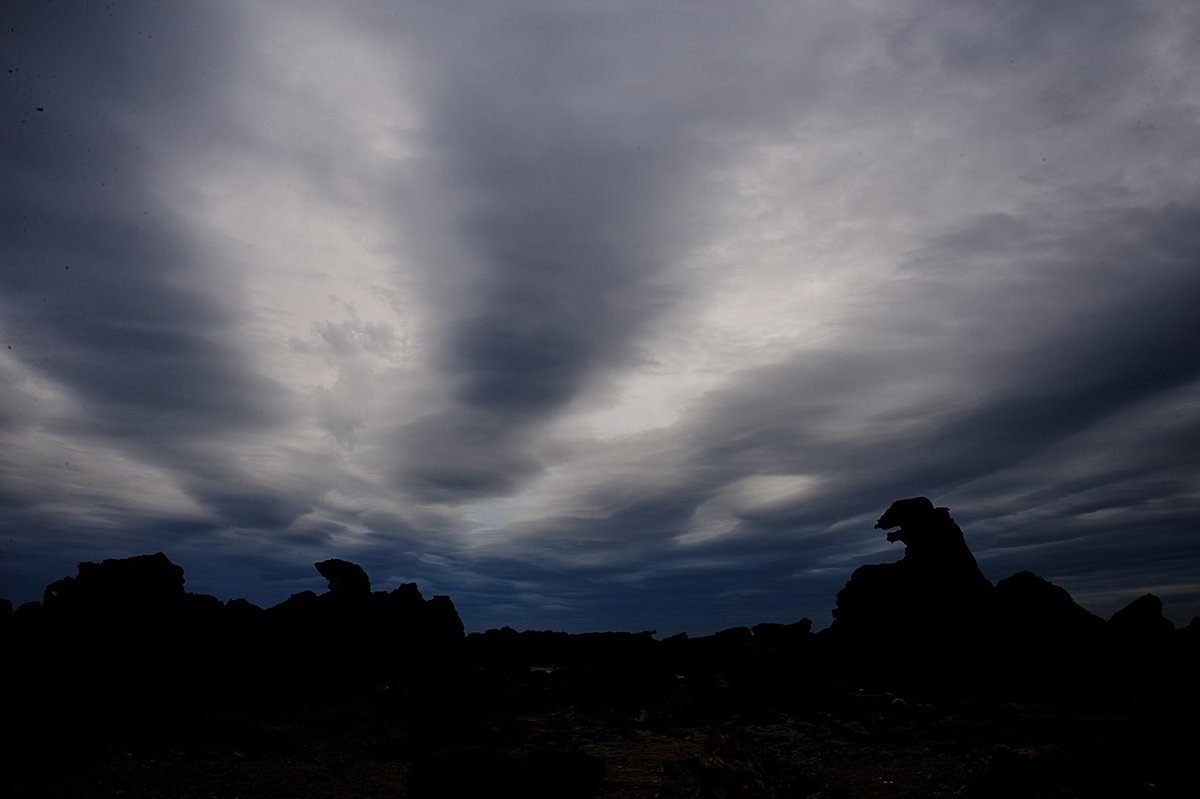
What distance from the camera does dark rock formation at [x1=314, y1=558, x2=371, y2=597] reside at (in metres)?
35.7

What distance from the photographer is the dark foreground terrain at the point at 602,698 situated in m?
13.5

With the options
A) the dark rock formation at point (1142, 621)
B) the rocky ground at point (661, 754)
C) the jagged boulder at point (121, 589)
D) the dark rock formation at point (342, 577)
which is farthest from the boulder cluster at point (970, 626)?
the jagged boulder at point (121, 589)

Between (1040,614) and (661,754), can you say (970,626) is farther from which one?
(661,754)

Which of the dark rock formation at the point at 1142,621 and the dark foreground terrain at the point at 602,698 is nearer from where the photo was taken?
the dark foreground terrain at the point at 602,698

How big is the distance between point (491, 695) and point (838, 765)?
1436 cm

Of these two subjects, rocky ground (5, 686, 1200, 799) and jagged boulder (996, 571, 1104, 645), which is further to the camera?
jagged boulder (996, 571, 1104, 645)

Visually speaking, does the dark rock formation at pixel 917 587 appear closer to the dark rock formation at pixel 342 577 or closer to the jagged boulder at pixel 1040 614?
the jagged boulder at pixel 1040 614

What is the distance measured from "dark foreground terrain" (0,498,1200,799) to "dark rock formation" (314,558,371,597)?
0.13 metres

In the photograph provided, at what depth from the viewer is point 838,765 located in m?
17.5

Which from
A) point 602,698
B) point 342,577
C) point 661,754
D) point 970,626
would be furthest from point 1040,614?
point 342,577

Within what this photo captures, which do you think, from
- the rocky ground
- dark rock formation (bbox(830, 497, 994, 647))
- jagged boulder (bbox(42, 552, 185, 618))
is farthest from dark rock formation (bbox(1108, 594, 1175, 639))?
jagged boulder (bbox(42, 552, 185, 618))

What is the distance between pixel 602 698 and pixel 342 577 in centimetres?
1766

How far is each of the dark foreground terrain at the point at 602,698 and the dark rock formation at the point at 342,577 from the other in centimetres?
13

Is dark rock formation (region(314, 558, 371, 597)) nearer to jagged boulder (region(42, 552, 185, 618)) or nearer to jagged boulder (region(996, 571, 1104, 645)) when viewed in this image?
jagged boulder (region(42, 552, 185, 618))
